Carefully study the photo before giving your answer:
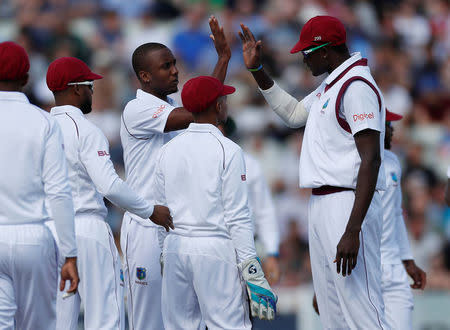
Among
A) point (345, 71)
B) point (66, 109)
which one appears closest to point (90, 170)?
point (66, 109)

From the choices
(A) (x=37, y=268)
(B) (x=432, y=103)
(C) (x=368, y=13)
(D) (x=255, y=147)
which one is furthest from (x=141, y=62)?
(C) (x=368, y=13)

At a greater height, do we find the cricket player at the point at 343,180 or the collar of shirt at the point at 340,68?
the collar of shirt at the point at 340,68

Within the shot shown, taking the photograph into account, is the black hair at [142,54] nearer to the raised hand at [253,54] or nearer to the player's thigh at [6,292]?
the raised hand at [253,54]

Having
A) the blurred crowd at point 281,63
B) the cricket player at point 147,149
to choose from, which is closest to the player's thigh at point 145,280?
the cricket player at point 147,149

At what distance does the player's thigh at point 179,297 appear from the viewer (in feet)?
19.3

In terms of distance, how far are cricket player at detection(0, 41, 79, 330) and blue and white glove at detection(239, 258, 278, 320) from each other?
3.96 feet

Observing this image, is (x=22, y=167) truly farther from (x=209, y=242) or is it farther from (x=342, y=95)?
(x=342, y=95)

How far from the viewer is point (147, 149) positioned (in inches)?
263

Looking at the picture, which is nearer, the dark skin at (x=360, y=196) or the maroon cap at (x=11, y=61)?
the maroon cap at (x=11, y=61)

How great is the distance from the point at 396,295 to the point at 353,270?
2.37 metres

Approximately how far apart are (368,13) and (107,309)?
Answer: 999 cm

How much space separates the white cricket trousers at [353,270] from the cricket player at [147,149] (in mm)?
1403

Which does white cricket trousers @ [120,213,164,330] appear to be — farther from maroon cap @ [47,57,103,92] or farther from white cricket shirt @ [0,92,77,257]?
white cricket shirt @ [0,92,77,257]

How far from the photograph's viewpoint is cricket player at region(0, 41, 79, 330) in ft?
16.1
